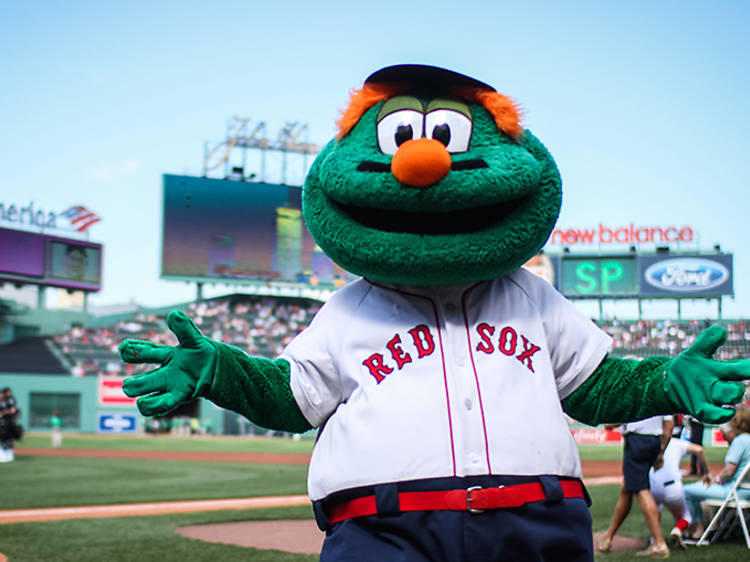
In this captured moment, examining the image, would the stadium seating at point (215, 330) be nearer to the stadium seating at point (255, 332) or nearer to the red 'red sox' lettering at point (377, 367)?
the stadium seating at point (255, 332)

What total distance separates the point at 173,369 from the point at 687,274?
43459mm

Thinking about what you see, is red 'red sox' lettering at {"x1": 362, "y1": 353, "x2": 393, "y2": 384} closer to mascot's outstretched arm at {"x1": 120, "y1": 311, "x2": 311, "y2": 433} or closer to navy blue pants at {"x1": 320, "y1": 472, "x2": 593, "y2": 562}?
mascot's outstretched arm at {"x1": 120, "y1": 311, "x2": 311, "y2": 433}

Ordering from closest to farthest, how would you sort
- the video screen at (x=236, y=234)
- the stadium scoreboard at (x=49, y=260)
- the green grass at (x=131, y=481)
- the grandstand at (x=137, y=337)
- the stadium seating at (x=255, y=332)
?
the green grass at (x=131, y=481) → the grandstand at (x=137, y=337) → the stadium seating at (x=255, y=332) → the video screen at (x=236, y=234) → the stadium scoreboard at (x=49, y=260)

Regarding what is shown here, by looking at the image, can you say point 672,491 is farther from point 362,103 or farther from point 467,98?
point 362,103

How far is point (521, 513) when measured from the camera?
6.97ft

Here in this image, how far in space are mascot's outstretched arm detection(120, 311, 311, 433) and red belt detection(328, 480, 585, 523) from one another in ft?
1.33

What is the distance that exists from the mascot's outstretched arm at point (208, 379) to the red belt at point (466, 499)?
1.33 feet

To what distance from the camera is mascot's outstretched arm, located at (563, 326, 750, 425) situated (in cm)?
218

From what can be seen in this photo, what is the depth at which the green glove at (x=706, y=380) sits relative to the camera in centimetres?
216

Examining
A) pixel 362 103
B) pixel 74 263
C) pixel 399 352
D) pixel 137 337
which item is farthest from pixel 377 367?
pixel 74 263

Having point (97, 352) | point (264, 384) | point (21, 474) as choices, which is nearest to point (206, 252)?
point (97, 352)

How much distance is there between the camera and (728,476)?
740 cm

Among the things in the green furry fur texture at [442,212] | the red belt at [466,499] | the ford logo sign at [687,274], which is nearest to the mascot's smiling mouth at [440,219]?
the green furry fur texture at [442,212]

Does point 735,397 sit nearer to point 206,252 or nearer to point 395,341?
point 395,341
